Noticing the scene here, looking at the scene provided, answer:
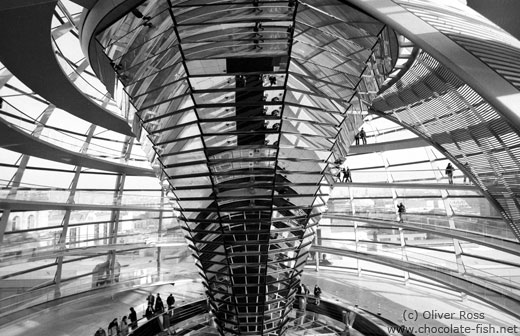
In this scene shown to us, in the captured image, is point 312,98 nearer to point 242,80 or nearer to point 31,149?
point 242,80

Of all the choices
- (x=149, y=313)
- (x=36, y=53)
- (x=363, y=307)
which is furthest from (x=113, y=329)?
(x=363, y=307)

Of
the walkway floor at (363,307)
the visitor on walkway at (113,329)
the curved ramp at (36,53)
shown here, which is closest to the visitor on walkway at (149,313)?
the visitor on walkway at (113,329)

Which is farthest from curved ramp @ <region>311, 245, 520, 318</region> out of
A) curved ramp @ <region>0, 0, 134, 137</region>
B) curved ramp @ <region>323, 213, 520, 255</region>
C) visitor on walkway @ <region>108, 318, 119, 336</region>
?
curved ramp @ <region>0, 0, 134, 137</region>

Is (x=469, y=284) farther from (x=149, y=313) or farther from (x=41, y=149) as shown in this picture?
(x=41, y=149)

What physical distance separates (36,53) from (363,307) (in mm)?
17533

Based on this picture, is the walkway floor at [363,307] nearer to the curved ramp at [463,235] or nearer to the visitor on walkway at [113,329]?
the visitor on walkway at [113,329]

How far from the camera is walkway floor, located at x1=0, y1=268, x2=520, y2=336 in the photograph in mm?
16781

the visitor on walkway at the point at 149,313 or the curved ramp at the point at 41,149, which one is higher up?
the curved ramp at the point at 41,149

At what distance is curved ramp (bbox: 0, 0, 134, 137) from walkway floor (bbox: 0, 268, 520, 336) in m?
9.11

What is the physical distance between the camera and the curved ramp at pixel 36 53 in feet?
27.0

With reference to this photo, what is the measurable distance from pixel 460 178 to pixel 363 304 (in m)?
8.62

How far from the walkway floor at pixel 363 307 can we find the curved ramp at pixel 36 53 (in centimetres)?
911

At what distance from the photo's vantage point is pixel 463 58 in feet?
21.5

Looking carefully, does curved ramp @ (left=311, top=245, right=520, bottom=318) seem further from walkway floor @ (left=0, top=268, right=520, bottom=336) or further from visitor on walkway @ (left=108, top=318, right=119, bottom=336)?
visitor on walkway @ (left=108, top=318, right=119, bottom=336)
